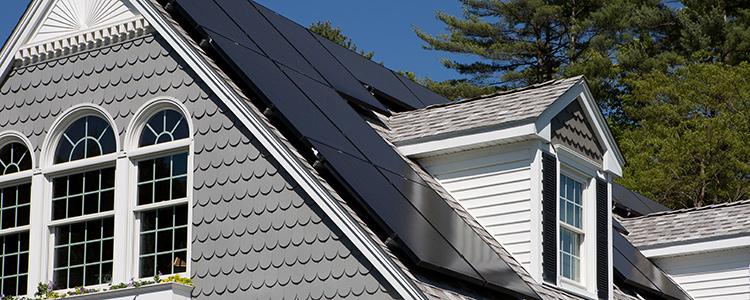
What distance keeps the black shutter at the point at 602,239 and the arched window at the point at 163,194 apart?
4.96m

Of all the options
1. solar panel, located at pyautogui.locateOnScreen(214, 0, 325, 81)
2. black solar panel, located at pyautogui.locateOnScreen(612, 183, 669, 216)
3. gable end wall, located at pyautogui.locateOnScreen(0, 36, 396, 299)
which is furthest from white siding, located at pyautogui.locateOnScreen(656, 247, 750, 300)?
gable end wall, located at pyautogui.locateOnScreen(0, 36, 396, 299)

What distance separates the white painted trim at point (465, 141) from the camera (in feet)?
46.3

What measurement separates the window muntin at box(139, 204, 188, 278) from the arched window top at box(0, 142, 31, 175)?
1812mm

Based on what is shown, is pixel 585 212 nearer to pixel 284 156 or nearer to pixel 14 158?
pixel 284 156

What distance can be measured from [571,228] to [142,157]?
4.90 m

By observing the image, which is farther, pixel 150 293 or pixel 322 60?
pixel 322 60

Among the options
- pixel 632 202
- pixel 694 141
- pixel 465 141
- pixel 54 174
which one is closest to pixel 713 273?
pixel 632 202

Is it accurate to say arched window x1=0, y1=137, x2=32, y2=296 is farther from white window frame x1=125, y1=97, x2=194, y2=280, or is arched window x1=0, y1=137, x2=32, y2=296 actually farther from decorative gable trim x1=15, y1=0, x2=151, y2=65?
white window frame x1=125, y1=97, x2=194, y2=280

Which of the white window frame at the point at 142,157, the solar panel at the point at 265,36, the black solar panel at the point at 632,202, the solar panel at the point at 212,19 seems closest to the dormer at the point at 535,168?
the solar panel at the point at 265,36

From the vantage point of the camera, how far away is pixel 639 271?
58.7 feet

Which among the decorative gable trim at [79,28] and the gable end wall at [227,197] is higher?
the decorative gable trim at [79,28]

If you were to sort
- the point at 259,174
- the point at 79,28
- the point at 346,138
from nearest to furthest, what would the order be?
the point at 259,174 < the point at 346,138 < the point at 79,28

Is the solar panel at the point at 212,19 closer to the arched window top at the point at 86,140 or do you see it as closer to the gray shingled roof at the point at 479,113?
the arched window top at the point at 86,140

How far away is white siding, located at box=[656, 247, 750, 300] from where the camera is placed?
60.5ft
